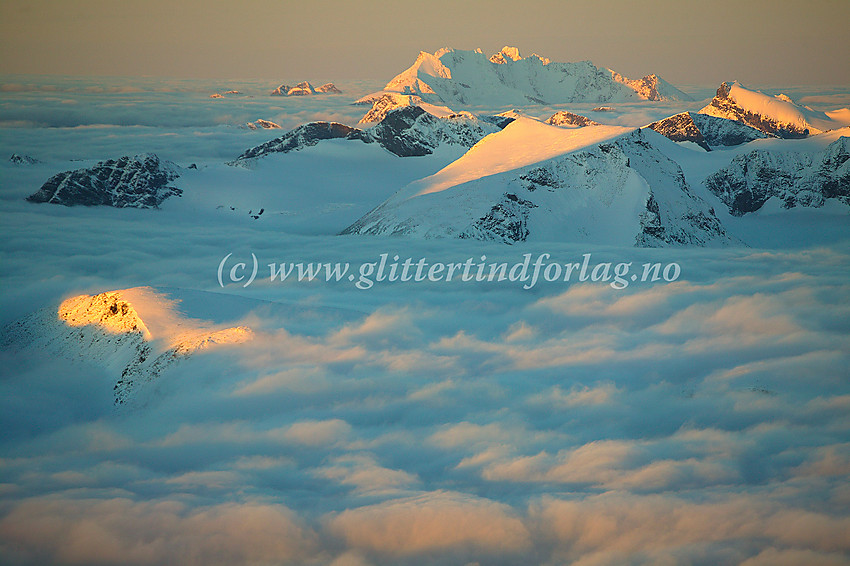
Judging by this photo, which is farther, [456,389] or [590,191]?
[590,191]

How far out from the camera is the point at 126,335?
5350 centimetres

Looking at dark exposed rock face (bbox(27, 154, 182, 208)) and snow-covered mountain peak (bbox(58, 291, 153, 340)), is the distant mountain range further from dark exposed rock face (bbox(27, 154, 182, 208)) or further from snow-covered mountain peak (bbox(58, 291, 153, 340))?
snow-covered mountain peak (bbox(58, 291, 153, 340))

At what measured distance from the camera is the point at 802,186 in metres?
134

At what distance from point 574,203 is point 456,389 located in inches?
1925

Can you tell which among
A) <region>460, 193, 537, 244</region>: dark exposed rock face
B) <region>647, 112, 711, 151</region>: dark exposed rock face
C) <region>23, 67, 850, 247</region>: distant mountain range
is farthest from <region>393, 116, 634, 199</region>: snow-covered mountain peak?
<region>647, 112, 711, 151</region>: dark exposed rock face

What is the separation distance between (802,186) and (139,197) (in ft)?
464

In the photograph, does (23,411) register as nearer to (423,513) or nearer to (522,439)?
(423,513)

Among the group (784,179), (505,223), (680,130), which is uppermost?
(680,130)

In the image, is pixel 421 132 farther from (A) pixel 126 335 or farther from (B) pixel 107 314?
(A) pixel 126 335

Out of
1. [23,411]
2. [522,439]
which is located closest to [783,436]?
[522,439]

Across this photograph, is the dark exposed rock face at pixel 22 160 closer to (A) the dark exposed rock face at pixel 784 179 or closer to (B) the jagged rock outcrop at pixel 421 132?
(B) the jagged rock outcrop at pixel 421 132

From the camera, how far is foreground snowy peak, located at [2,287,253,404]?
50000mm

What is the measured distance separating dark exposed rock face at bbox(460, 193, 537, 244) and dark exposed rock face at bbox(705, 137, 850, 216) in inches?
2579

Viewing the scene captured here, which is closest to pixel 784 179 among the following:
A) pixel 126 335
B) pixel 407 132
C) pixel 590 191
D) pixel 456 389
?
pixel 590 191
